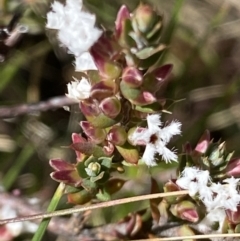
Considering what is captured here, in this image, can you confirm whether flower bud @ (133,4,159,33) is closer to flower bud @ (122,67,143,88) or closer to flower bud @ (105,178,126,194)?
flower bud @ (122,67,143,88)

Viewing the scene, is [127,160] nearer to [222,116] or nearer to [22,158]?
[22,158]

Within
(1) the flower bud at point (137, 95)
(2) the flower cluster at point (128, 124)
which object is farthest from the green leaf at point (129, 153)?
(1) the flower bud at point (137, 95)

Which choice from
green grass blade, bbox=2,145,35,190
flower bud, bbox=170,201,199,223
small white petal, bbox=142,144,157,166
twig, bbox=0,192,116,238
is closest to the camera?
small white petal, bbox=142,144,157,166

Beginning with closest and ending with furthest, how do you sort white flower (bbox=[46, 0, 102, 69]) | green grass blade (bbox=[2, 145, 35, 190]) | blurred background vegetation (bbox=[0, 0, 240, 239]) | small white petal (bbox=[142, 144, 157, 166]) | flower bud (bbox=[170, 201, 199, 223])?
white flower (bbox=[46, 0, 102, 69]), small white petal (bbox=[142, 144, 157, 166]), flower bud (bbox=[170, 201, 199, 223]), green grass blade (bbox=[2, 145, 35, 190]), blurred background vegetation (bbox=[0, 0, 240, 239])

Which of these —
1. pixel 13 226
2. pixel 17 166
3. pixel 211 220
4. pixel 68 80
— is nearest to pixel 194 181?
pixel 211 220

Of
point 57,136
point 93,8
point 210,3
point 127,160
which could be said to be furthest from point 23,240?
point 210,3

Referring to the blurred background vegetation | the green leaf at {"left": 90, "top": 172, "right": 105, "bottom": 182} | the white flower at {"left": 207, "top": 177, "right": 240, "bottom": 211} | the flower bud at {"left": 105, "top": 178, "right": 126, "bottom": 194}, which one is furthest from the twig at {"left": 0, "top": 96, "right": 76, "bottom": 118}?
the white flower at {"left": 207, "top": 177, "right": 240, "bottom": 211}
